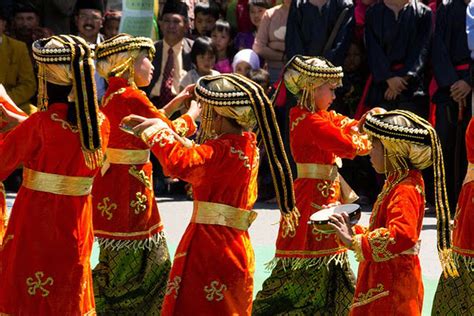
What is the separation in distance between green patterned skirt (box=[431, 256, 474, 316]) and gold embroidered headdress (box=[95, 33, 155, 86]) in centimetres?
231

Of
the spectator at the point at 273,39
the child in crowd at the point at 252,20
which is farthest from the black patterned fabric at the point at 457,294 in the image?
the child in crowd at the point at 252,20

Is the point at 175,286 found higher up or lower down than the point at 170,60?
lower down

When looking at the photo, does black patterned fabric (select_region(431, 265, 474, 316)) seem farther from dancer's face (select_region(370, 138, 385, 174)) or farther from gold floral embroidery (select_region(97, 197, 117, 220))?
gold floral embroidery (select_region(97, 197, 117, 220))

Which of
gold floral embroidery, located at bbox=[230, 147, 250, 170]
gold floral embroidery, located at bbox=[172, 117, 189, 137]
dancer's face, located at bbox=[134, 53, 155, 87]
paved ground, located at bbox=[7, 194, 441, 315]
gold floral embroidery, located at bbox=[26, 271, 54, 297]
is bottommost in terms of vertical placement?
paved ground, located at bbox=[7, 194, 441, 315]

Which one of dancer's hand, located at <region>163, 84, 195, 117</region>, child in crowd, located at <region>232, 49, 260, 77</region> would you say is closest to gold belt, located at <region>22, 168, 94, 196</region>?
dancer's hand, located at <region>163, 84, 195, 117</region>

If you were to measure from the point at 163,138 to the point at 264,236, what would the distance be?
485 cm

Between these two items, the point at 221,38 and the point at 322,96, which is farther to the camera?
the point at 221,38

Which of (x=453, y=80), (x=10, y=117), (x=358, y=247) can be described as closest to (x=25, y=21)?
(x=453, y=80)

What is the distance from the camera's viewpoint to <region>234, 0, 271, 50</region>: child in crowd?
1386 cm

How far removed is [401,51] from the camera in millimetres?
12195

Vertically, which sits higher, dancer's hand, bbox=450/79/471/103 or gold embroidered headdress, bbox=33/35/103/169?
gold embroidered headdress, bbox=33/35/103/169

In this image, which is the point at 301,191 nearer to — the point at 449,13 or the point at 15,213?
the point at 15,213

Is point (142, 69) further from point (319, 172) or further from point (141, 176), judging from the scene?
point (319, 172)

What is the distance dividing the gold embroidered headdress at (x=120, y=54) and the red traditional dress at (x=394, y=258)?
236cm
